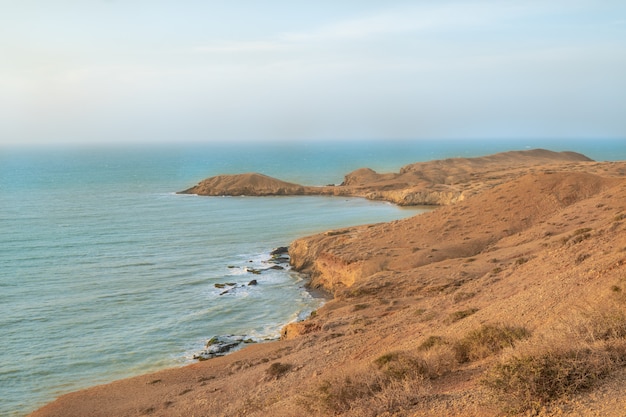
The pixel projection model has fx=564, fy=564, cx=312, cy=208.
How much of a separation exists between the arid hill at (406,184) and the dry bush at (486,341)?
57.2 meters

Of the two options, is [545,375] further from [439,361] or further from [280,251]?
[280,251]

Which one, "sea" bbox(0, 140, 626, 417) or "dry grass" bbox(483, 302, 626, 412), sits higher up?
"dry grass" bbox(483, 302, 626, 412)

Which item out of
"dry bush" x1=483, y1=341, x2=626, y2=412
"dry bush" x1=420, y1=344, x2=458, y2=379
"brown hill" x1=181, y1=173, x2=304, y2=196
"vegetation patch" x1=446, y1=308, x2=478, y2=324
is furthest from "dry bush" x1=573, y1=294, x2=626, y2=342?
"brown hill" x1=181, y1=173, x2=304, y2=196

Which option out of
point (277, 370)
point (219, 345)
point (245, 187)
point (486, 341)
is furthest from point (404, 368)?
point (245, 187)

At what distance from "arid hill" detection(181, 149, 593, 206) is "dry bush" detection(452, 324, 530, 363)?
5723 cm

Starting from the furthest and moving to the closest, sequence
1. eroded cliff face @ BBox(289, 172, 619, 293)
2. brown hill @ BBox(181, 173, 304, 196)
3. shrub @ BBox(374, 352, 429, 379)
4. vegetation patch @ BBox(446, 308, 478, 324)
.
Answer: brown hill @ BBox(181, 173, 304, 196)
eroded cliff face @ BBox(289, 172, 619, 293)
vegetation patch @ BBox(446, 308, 478, 324)
shrub @ BBox(374, 352, 429, 379)

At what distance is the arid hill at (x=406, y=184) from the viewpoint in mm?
76312

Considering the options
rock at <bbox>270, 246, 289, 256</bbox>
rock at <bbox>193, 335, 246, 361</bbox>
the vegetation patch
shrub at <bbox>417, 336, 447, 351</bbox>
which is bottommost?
rock at <bbox>193, 335, 246, 361</bbox>

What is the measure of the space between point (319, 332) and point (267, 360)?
278cm

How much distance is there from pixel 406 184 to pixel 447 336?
238 ft

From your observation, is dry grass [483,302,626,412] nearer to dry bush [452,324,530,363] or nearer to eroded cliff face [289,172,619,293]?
dry bush [452,324,530,363]

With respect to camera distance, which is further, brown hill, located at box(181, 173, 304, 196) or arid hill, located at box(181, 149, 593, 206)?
brown hill, located at box(181, 173, 304, 196)

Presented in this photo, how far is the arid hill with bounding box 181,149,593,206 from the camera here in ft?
250

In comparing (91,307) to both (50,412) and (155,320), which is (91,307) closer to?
(155,320)
